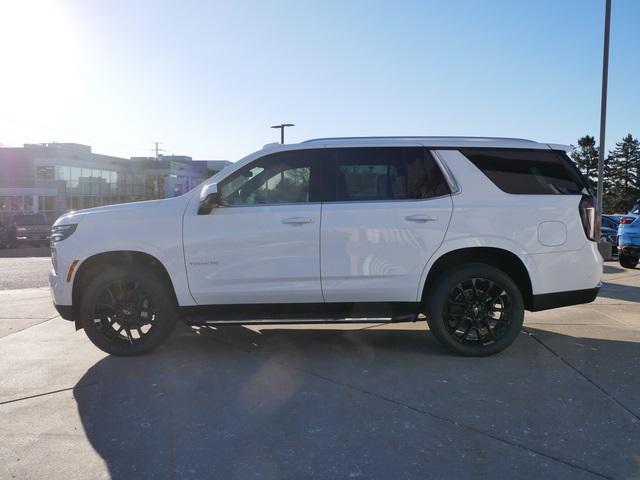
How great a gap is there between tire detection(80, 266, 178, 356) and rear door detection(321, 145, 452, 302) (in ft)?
4.90

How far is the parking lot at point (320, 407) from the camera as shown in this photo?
3.17m

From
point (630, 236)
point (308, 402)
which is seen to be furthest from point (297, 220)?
point (630, 236)

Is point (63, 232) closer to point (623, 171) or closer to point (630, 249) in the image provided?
point (630, 249)

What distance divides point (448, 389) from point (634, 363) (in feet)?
6.32

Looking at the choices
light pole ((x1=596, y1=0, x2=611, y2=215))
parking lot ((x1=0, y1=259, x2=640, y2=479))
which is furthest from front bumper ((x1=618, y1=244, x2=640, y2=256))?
parking lot ((x1=0, y1=259, x2=640, y2=479))

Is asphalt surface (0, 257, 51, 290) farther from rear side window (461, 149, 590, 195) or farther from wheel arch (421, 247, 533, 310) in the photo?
rear side window (461, 149, 590, 195)

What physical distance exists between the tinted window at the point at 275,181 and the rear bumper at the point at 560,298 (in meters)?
2.26

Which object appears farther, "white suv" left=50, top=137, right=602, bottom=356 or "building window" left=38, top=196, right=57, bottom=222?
"building window" left=38, top=196, right=57, bottom=222

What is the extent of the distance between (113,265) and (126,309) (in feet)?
1.38

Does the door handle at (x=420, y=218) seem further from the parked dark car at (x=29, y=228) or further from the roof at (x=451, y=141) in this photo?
the parked dark car at (x=29, y=228)

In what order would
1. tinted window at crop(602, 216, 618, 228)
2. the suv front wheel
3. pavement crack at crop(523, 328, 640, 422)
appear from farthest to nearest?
tinted window at crop(602, 216, 618, 228), the suv front wheel, pavement crack at crop(523, 328, 640, 422)

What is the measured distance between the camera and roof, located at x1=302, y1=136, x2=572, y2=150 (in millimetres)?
5145

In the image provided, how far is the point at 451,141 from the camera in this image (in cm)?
518

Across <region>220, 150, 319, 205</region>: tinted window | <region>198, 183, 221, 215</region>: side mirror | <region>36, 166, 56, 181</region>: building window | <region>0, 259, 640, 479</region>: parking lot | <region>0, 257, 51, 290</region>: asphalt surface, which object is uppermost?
<region>36, 166, 56, 181</region>: building window
